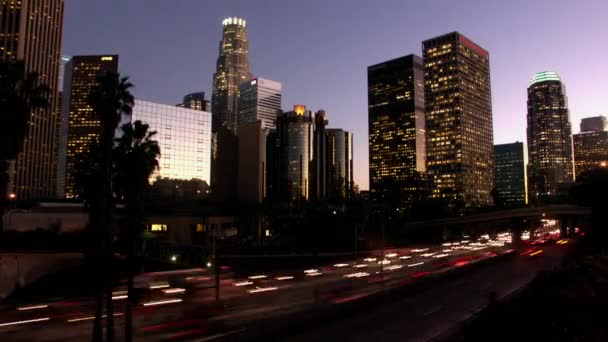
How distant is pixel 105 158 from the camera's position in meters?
29.0

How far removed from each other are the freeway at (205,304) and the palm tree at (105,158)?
3466 millimetres

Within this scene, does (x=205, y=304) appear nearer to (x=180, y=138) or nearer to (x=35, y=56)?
(x=180, y=138)

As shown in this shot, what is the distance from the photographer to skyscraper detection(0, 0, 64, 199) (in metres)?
167

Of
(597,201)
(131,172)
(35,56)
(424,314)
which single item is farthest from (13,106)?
(35,56)

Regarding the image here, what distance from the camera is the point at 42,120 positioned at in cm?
18800

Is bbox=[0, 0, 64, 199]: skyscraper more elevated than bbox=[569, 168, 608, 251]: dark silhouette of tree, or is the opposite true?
bbox=[0, 0, 64, 199]: skyscraper

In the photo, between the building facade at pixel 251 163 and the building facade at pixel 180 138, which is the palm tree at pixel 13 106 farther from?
the building facade at pixel 251 163

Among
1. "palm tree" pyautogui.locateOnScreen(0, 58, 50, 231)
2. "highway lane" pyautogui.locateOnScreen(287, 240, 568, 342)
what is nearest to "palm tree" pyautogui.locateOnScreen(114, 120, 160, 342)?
"palm tree" pyautogui.locateOnScreen(0, 58, 50, 231)

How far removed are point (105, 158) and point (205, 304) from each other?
44.2ft

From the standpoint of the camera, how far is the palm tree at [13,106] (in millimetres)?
24422

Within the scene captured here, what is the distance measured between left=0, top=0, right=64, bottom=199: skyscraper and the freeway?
137m

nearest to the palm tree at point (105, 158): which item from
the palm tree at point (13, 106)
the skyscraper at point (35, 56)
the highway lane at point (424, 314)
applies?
the palm tree at point (13, 106)

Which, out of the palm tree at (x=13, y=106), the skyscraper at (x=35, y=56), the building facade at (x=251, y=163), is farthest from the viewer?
the skyscraper at (x=35, y=56)

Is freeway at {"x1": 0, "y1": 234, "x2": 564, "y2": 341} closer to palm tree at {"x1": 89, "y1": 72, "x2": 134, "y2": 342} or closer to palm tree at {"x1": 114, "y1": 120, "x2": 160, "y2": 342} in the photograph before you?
palm tree at {"x1": 89, "y1": 72, "x2": 134, "y2": 342}
